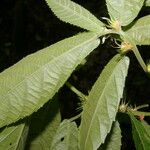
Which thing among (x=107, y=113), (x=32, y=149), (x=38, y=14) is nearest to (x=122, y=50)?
(x=107, y=113)

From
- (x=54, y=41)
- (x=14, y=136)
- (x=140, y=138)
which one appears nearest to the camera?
(x=140, y=138)

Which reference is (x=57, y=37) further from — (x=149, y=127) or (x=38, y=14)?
(x=149, y=127)

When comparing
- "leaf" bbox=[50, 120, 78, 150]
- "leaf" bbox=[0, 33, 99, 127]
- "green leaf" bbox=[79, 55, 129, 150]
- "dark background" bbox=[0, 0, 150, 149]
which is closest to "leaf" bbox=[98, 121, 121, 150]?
"leaf" bbox=[50, 120, 78, 150]

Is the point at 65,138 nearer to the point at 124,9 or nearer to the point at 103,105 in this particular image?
the point at 103,105

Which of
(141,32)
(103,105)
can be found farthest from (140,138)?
(141,32)

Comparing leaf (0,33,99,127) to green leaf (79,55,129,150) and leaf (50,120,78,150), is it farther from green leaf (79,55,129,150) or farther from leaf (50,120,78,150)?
leaf (50,120,78,150)
